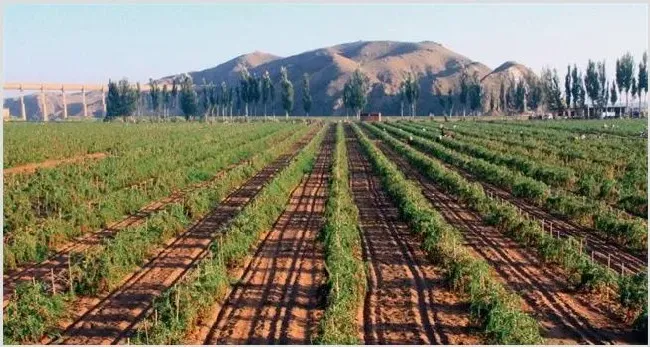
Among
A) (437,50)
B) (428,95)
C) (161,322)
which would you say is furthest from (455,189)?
(437,50)

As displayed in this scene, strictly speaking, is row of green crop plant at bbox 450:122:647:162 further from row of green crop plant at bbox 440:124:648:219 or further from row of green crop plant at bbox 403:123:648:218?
row of green crop plant at bbox 440:124:648:219

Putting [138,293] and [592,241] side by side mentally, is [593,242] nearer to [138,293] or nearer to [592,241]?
[592,241]

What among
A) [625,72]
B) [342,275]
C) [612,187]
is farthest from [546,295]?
[625,72]

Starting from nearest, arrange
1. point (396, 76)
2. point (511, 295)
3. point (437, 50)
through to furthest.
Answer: point (511, 295) < point (396, 76) < point (437, 50)

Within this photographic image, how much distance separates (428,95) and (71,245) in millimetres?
117365

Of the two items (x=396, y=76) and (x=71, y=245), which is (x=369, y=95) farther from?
(x=71, y=245)

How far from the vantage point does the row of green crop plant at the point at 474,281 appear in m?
8.09

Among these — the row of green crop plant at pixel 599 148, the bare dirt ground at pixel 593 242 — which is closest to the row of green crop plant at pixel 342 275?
the bare dirt ground at pixel 593 242

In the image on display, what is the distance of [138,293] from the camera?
10.5 meters

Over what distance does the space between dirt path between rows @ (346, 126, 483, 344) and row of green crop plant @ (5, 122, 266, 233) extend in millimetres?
6640

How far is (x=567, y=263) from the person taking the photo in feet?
37.2

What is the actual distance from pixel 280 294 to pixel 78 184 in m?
11.1

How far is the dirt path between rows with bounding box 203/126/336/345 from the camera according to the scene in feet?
28.5

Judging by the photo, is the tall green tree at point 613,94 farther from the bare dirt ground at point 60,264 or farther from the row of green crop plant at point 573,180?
the bare dirt ground at point 60,264
